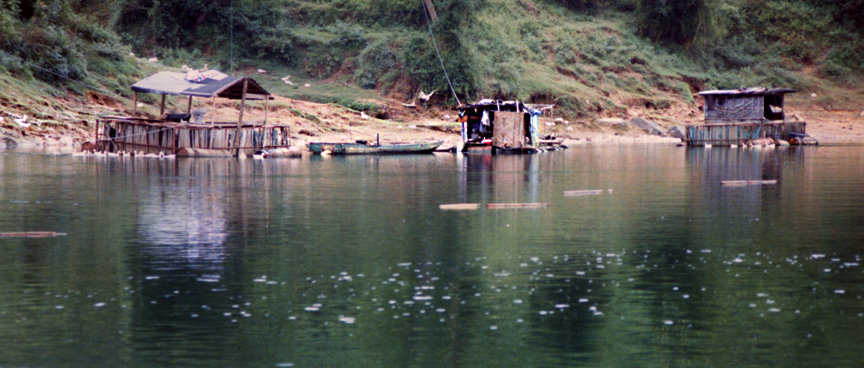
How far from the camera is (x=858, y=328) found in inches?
427

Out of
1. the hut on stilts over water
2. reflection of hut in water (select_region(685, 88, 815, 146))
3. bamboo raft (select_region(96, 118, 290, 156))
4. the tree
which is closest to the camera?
the hut on stilts over water

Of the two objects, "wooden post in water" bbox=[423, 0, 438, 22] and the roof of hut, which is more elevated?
"wooden post in water" bbox=[423, 0, 438, 22]

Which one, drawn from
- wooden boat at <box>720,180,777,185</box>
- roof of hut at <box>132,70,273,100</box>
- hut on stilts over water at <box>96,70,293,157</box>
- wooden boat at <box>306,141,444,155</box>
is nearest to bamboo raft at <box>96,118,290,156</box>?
hut on stilts over water at <box>96,70,293,157</box>

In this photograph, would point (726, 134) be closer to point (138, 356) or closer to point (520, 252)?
point (520, 252)

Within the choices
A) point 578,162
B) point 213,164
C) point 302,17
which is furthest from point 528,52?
point 213,164

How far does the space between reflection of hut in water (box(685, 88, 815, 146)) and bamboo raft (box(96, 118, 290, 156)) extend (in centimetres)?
2609

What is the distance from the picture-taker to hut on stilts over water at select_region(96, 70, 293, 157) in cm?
3825

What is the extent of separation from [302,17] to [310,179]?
127 ft

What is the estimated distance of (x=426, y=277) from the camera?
13695 mm

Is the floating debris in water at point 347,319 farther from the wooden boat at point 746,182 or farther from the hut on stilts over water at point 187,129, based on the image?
the hut on stilts over water at point 187,129

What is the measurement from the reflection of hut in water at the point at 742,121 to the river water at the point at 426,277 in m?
28.3

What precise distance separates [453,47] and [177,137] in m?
24.0

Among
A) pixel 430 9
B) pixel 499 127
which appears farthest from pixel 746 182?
pixel 430 9

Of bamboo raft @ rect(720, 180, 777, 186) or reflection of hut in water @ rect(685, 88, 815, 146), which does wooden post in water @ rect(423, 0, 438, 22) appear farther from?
bamboo raft @ rect(720, 180, 777, 186)
